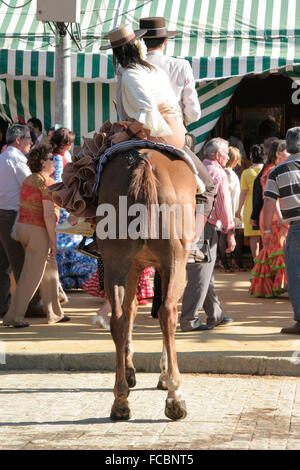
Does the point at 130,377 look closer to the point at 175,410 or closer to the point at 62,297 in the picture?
the point at 175,410

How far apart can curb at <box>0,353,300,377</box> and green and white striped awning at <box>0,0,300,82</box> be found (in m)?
7.13

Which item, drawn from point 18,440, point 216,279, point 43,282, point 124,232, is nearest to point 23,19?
→ point 216,279

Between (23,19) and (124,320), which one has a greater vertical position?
(23,19)

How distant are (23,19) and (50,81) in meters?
1.33

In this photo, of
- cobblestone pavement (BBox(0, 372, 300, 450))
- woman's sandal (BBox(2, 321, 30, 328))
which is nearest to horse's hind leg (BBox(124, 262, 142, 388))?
cobblestone pavement (BBox(0, 372, 300, 450))

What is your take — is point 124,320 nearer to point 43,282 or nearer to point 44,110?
point 43,282

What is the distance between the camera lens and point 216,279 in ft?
46.4

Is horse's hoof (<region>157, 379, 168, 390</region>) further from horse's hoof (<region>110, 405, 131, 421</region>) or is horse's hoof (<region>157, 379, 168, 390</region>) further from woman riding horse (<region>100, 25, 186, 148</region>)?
woman riding horse (<region>100, 25, 186, 148</region>)

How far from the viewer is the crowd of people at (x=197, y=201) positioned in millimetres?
6719

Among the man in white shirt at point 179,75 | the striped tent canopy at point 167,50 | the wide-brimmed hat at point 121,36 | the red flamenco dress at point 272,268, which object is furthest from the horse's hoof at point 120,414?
the striped tent canopy at point 167,50

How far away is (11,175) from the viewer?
1019 cm

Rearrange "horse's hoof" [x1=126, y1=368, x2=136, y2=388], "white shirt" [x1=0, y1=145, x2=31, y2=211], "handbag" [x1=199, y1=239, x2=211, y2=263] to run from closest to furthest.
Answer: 1. "horse's hoof" [x1=126, y1=368, x2=136, y2=388]
2. "handbag" [x1=199, y1=239, x2=211, y2=263]
3. "white shirt" [x1=0, y1=145, x2=31, y2=211]

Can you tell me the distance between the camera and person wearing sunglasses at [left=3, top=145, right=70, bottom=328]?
9609mm
